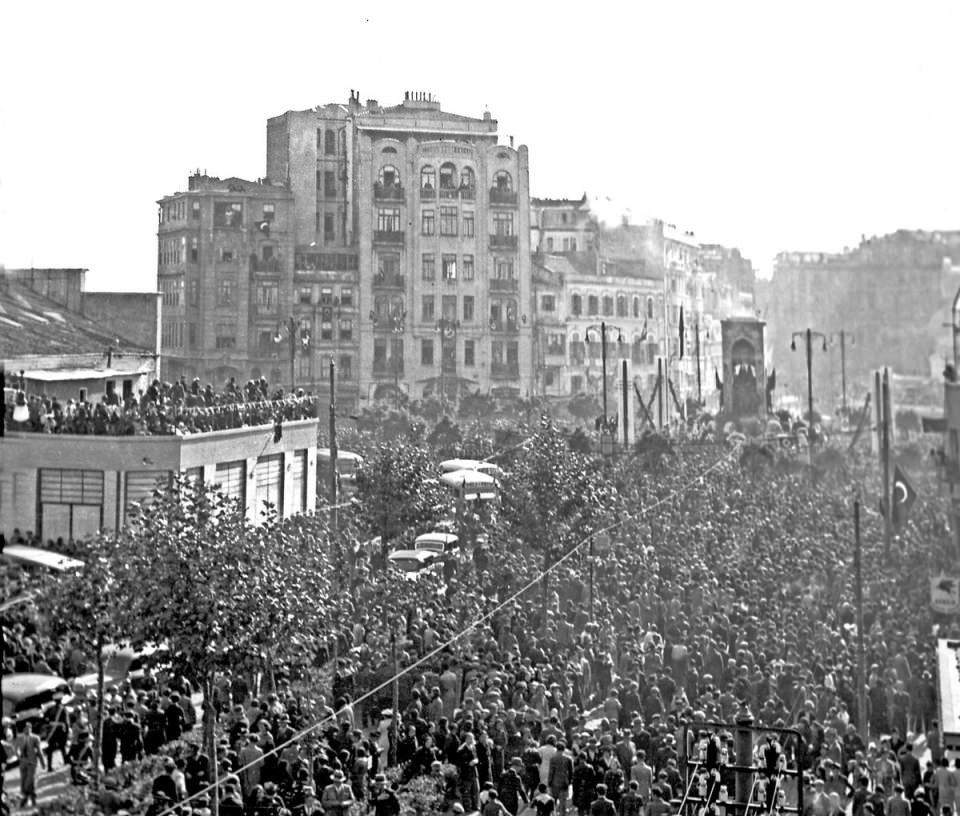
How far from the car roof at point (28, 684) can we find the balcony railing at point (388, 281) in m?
49.3

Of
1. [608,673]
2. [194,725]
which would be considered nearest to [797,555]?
[608,673]

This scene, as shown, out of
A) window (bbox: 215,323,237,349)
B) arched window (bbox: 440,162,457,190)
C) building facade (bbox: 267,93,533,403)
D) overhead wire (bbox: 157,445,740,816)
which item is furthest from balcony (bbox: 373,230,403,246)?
overhead wire (bbox: 157,445,740,816)

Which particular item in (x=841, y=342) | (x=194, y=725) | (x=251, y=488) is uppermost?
(x=841, y=342)

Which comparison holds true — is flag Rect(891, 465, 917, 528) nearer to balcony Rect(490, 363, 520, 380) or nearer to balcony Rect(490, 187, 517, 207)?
balcony Rect(490, 363, 520, 380)

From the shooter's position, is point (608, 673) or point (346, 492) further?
point (346, 492)

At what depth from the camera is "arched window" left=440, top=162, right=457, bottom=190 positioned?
66.6m

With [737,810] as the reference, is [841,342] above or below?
above

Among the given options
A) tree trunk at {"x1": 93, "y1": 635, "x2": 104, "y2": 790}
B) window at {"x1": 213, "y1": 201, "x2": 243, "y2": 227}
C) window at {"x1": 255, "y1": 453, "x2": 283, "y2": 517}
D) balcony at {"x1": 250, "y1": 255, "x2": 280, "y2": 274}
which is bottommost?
tree trunk at {"x1": 93, "y1": 635, "x2": 104, "y2": 790}

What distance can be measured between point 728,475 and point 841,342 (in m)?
9.58

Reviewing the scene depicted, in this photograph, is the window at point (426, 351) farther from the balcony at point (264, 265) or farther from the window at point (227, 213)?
the window at point (227, 213)

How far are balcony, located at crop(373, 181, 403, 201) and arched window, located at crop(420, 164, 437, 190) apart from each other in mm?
1096

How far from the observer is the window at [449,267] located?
66500 mm

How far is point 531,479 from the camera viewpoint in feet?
95.0

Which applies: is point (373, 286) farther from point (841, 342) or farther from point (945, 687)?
point (945, 687)
